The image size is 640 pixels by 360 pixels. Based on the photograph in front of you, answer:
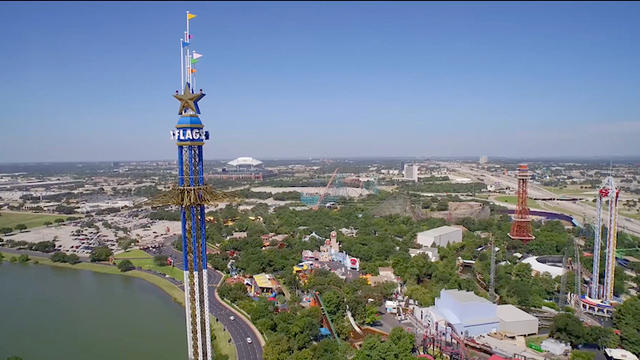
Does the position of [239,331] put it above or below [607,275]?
below

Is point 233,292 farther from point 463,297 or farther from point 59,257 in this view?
point 59,257

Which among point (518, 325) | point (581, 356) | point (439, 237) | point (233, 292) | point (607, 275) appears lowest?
point (518, 325)

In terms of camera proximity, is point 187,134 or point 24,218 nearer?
point 187,134

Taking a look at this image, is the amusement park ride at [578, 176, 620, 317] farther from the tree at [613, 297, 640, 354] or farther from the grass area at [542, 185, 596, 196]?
the grass area at [542, 185, 596, 196]

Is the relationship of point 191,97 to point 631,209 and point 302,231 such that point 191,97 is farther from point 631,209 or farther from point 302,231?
point 631,209

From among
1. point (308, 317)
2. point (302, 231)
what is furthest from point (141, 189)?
point (308, 317)

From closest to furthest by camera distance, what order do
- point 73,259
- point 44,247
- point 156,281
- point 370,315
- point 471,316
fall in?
point 471,316, point 370,315, point 156,281, point 73,259, point 44,247

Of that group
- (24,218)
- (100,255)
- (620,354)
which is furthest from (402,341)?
(24,218)
